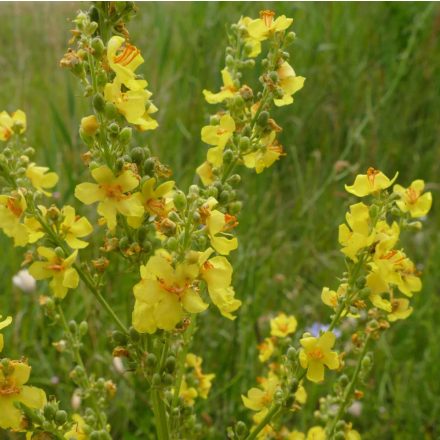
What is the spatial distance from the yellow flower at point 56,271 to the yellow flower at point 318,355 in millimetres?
414

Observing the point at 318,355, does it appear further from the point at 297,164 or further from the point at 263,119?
the point at 297,164

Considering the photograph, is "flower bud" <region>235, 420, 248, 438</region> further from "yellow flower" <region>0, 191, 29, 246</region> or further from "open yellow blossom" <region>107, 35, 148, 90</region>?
"open yellow blossom" <region>107, 35, 148, 90</region>

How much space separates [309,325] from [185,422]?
54.5 inches

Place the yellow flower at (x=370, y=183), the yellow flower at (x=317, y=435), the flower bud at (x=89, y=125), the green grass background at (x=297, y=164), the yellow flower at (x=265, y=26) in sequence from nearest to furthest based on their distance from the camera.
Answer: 1. the flower bud at (x=89, y=125)
2. the yellow flower at (x=370, y=183)
3. the yellow flower at (x=265, y=26)
4. the yellow flower at (x=317, y=435)
5. the green grass background at (x=297, y=164)

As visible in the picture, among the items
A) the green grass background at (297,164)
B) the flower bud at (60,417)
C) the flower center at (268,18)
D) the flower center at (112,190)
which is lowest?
the green grass background at (297,164)

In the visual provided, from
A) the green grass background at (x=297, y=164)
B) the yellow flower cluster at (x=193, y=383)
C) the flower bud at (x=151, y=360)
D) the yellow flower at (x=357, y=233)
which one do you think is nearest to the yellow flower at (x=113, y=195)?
the flower bud at (x=151, y=360)

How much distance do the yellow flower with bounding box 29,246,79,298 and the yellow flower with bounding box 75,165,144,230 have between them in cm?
11

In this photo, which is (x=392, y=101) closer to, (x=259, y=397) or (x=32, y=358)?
(x=32, y=358)

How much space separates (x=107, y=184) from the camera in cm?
115

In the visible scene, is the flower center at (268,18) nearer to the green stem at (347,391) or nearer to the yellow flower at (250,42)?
the yellow flower at (250,42)

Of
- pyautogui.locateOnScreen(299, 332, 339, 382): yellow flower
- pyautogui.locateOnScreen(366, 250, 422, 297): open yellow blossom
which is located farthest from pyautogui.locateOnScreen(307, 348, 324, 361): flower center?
pyautogui.locateOnScreen(366, 250, 422, 297): open yellow blossom

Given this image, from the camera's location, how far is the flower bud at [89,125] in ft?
3.78

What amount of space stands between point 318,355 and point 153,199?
39 centimetres

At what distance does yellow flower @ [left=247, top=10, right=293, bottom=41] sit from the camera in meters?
1.36
